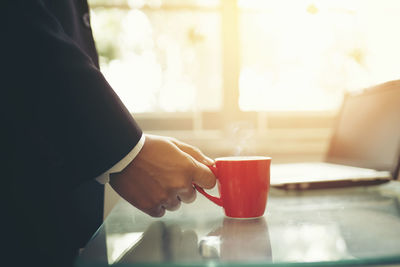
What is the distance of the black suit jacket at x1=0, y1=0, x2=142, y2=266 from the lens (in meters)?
0.58

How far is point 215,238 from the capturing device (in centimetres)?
58

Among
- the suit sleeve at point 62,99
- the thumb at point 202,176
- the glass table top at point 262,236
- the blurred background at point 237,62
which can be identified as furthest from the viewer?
the blurred background at point 237,62

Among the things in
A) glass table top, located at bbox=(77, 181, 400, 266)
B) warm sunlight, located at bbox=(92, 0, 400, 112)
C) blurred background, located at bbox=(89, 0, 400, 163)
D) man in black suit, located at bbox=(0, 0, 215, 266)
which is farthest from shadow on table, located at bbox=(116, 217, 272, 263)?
warm sunlight, located at bbox=(92, 0, 400, 112)

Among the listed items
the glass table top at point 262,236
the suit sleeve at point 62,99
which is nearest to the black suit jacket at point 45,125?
the suit sleeve at point 62,99

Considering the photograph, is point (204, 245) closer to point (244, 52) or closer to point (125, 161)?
point (125, 161)

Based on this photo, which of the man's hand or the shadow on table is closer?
the shadow on table

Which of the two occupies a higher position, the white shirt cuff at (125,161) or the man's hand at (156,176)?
the white shirt cuff at (125,161)

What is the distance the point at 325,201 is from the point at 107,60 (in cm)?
129

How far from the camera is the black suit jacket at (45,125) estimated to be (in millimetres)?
576

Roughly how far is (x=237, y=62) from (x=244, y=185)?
117 cm

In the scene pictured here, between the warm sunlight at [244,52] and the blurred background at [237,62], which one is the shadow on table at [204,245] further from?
the warm sunlight at [244,52]

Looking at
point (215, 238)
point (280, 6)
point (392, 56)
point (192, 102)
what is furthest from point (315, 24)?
point (215, 238)

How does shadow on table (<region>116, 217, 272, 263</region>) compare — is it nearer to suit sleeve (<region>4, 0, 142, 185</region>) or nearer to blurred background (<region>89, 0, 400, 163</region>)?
suit sleeve (<region>4, 0, 142, 185</region>)

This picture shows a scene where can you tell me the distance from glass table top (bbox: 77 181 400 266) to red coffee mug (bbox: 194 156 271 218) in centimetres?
2
